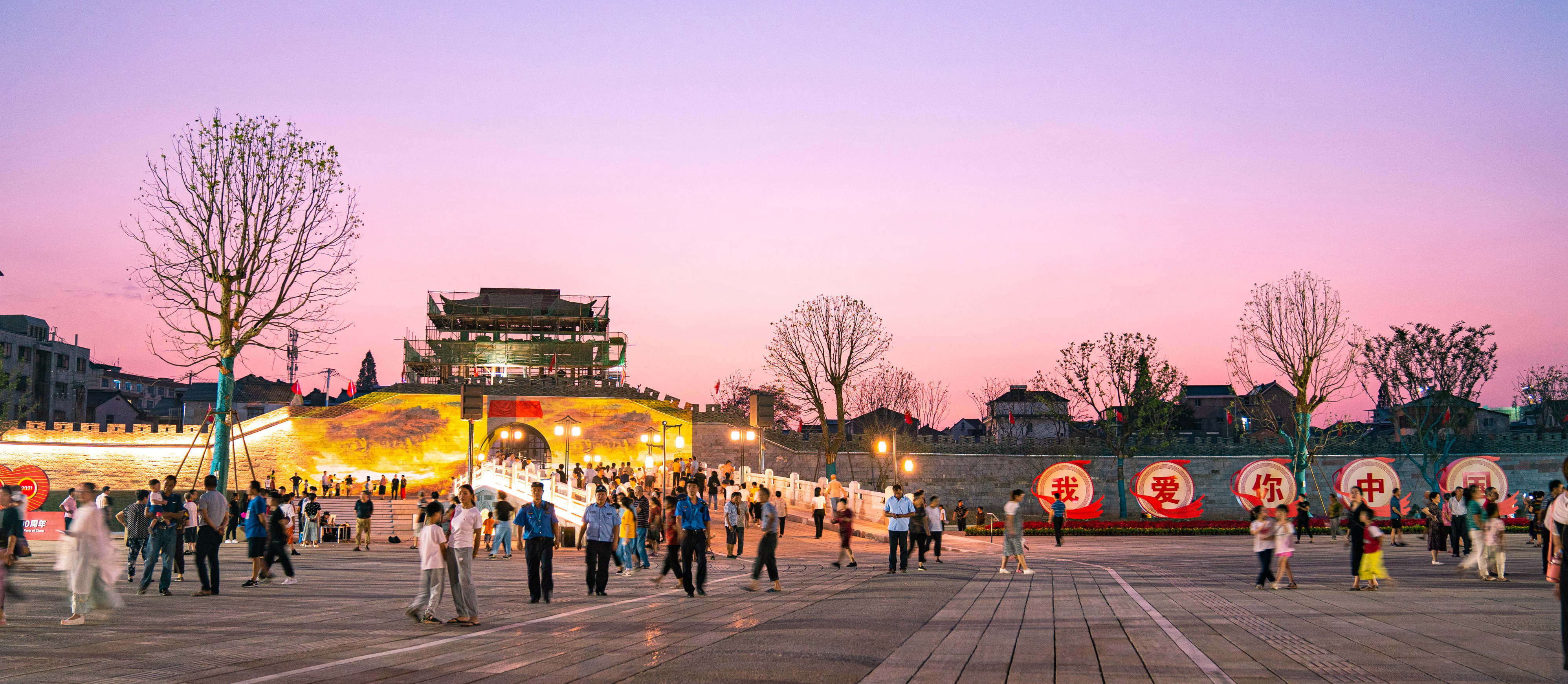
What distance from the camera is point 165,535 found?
1362 cm

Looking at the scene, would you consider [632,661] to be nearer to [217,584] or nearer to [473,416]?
[217,584]

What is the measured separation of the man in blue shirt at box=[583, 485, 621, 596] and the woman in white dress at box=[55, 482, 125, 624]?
538cm

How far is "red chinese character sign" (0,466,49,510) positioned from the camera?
31766 mm

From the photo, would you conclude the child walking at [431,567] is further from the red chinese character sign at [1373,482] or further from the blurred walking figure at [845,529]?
the red chinese character sign at [1373,482]

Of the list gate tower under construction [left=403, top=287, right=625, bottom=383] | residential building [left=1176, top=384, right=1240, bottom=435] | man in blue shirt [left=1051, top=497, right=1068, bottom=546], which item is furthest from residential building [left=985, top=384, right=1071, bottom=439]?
man in blue shirt [left=1051, top=497, right=1068, bottom=546]

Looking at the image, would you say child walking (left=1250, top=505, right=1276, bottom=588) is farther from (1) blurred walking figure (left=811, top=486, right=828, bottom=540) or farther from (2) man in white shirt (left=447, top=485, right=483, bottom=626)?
(1) blurred walking figure (left=811, top=486, right=828, bottom=540)

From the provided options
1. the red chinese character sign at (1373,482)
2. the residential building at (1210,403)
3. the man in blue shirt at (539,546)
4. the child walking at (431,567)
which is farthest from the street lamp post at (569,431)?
the residential building at (1210,403)

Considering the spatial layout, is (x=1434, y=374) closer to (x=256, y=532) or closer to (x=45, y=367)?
(x=256, y=532)

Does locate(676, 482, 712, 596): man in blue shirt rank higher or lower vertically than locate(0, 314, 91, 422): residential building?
lower

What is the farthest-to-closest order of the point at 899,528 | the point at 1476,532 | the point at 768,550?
the point at 899,528, the point at 1476,532, the point at 768,550

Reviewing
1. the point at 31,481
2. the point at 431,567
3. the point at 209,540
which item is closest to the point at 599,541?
the point at 431,567

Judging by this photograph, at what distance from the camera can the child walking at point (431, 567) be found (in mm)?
10281

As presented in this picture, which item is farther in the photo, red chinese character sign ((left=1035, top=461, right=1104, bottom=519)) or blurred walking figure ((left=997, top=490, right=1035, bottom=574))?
red chinese character sign ((left=1035, top=461, right=1104, bottom=519))

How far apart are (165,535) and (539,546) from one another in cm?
531
